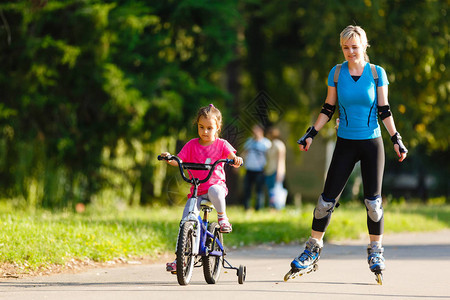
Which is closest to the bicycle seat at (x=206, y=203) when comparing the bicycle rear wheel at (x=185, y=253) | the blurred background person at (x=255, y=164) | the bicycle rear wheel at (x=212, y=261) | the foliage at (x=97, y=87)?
the bicycle rear wheel at (x=212, y=261)

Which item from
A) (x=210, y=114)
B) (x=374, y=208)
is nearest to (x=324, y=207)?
(x=374, y=208)

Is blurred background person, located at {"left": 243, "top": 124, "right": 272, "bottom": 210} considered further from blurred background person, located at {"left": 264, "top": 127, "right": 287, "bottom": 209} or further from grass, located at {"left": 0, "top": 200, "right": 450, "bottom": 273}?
grass, located at {"left": 0, "top": 200, "right": 450, "bottom": 273}

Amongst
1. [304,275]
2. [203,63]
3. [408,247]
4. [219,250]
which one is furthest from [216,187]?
[203,63]

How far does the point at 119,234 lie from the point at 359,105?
3708 mm

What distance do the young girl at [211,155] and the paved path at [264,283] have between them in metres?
0.68

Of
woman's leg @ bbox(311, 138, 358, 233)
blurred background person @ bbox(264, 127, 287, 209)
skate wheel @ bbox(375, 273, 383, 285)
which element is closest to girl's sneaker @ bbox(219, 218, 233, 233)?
woman's leg @ bbox(311, 138, 358, 233)

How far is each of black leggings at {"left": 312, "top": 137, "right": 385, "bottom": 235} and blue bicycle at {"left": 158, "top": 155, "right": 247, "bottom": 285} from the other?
97 centimetres

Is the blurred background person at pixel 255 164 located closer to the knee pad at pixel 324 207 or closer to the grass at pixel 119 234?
the grass at pixel 119 234

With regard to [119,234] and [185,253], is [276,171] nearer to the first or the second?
[119,234]

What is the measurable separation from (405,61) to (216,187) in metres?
12.5

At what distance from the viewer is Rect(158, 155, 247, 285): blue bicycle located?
21.6 feet

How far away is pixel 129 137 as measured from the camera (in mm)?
16406

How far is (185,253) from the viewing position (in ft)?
21.6

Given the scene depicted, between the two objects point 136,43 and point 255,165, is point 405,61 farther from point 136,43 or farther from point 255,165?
point 136,43
